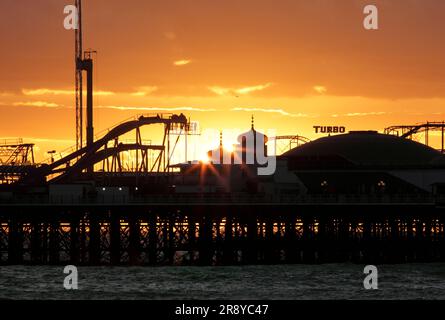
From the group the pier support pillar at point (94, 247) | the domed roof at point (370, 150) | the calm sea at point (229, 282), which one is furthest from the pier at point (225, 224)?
the domed roof at point (370, 150)

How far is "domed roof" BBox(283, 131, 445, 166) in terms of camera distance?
154 meters

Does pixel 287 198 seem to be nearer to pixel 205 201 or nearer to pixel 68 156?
pixel 205 201

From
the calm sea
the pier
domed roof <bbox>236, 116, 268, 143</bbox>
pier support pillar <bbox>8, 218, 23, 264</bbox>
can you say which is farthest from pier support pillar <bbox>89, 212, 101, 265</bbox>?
domed roof <bbox>236, 116, 268, 143</bbox>

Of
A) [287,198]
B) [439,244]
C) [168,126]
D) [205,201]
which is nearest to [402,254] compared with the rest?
[439,244]

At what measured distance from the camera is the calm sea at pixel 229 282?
9619 centimetres

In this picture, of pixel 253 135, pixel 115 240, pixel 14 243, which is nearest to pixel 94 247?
pixel 115 240

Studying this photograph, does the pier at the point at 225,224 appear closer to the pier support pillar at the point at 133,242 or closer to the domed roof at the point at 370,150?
the pier support pillar at the point at 133,242

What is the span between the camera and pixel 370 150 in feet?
521

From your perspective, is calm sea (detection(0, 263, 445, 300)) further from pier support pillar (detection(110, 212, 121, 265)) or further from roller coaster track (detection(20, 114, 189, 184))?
roller coaster track (detection(20, 114, 189, 184))

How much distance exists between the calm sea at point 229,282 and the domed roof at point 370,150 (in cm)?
3371

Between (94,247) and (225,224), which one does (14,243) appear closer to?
(94,247)

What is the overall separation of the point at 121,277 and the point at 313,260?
2539cm

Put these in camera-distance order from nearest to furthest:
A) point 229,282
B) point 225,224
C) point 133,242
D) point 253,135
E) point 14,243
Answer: point 229,282
point 133,242
point 225,224
point 14,243
point 253,135

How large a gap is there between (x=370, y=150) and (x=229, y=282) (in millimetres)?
59346
